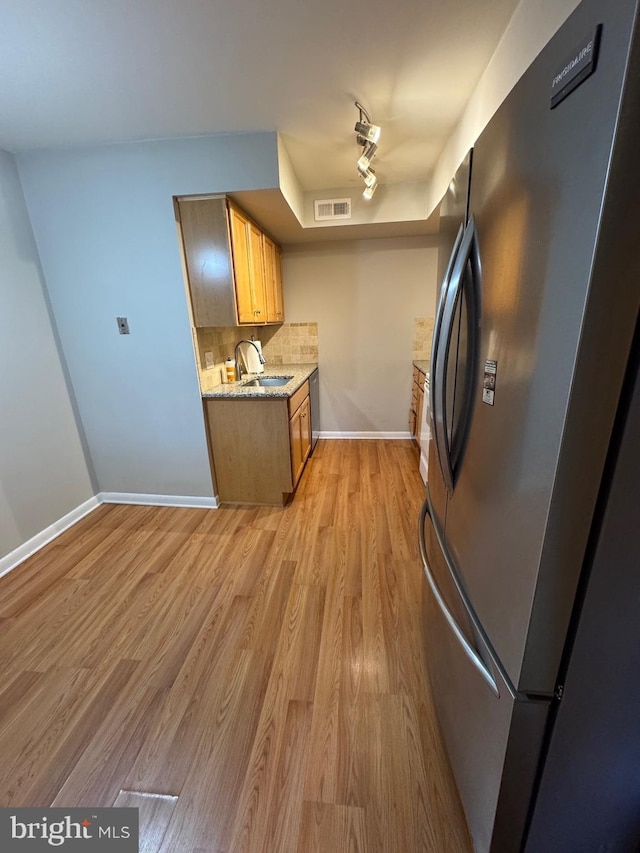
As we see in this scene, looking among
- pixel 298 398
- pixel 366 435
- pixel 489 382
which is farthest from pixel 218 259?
pixel 366 435

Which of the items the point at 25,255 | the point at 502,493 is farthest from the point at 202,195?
the point at 502,493

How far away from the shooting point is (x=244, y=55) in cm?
143

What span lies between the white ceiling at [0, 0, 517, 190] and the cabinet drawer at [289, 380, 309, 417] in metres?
1.72

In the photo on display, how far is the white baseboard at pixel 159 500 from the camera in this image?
2721 millimetres

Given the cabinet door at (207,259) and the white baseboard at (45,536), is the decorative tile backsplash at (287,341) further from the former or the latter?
the white baseboard at (45,536)

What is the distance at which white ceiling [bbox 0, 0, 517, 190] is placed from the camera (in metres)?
1.24

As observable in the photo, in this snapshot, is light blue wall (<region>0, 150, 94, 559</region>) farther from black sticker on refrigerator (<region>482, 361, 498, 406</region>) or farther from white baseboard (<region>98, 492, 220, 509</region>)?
black sticker on refrigerator (<region>482, 361, 498, 406</region>)

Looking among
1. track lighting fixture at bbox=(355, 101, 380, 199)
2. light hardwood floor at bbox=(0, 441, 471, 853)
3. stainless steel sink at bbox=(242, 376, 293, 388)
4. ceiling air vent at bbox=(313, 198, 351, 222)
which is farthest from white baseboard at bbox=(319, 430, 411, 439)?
track lighting fixture at bbox=(355, 101, 380, 199)

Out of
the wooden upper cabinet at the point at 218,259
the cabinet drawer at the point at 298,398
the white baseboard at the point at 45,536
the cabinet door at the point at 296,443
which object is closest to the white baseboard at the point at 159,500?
the white baseboard at the point at 45,536

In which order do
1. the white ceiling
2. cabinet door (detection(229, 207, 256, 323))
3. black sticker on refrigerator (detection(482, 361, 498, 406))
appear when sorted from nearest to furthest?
black sticker on refrigerator (detection(482, 361, 498, 406))
the white ceiling
cabinet door (detection(229, 207, 256, 323))

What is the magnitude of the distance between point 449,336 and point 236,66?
67.7 inches

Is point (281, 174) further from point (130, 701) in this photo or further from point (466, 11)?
point (130, 701)

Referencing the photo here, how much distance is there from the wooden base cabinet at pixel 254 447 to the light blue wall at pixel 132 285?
125 mm

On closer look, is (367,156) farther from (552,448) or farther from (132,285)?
(552,448)
